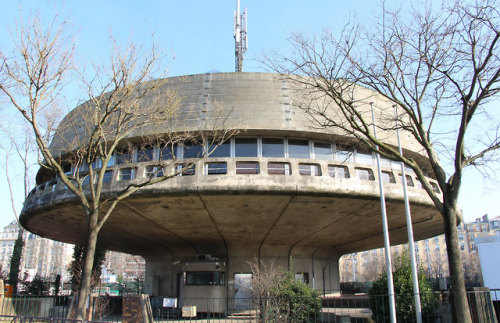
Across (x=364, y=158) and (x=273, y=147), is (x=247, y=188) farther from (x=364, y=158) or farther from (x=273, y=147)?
(x=364, y=158)

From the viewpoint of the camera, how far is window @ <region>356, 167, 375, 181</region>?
1620 cm

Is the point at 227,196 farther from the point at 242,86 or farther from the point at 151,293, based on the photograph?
the point at 151,293

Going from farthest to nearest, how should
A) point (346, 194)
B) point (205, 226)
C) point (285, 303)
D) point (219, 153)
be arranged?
point (205, 226) < point (219, 153) < point (346, 194) < point (285, 303)

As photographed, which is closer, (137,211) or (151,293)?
(137,211)

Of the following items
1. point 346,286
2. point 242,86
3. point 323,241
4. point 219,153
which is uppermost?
point 242,86

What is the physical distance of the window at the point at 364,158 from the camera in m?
18.3

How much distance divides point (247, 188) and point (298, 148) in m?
3.76

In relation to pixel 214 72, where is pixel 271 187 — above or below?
below

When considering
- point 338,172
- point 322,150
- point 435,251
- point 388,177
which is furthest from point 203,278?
point 435,251

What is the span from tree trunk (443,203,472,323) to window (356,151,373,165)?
9.44m

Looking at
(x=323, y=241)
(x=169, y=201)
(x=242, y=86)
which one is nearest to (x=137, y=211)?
(x=169, y=201)

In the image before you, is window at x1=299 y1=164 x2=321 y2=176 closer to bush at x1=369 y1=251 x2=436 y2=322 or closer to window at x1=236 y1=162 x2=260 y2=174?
window at x1=236 y1=162 x2=260 y2=174

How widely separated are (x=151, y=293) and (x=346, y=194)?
53.0 feet

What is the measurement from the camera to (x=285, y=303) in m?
14.5
